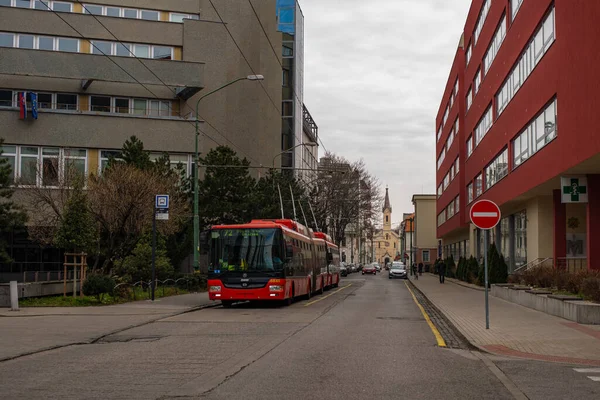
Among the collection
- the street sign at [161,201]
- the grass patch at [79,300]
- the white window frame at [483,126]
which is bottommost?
the grass patch at [79,300]

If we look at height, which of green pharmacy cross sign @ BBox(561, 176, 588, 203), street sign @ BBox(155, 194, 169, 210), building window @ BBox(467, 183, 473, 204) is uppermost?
building window @ BBox(467, 183, 473, 204)

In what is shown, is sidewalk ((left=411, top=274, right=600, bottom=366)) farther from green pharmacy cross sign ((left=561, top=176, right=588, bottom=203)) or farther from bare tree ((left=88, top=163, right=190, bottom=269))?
bare tree ((left=88, top=163, right=190, bottom=269))

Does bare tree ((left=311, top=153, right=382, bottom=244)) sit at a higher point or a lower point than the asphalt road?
higher

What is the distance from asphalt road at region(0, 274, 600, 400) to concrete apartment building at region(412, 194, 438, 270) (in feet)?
317

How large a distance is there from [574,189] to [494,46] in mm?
16538

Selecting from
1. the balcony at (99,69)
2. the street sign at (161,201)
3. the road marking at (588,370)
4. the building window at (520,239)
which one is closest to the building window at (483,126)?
the building window at (520,239)

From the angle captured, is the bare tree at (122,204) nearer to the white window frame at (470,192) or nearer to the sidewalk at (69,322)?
the sidewalk at (69,322)

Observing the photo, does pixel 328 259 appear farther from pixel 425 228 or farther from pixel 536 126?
pixel 425 228

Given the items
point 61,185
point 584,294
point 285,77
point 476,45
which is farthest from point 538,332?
point 285,77

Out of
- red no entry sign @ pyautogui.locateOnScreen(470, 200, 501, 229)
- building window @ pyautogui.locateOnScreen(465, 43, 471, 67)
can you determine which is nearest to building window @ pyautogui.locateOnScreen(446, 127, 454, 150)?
building window @ pyautogui.locateOnScreen(465, 43, 471, 67)

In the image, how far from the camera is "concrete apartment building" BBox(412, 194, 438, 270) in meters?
112

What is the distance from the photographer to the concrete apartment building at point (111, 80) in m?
41.2

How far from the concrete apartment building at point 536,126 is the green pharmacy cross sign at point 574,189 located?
0.12 feet

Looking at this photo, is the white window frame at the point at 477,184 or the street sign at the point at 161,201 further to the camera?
the white window frame at the point at 477,184
